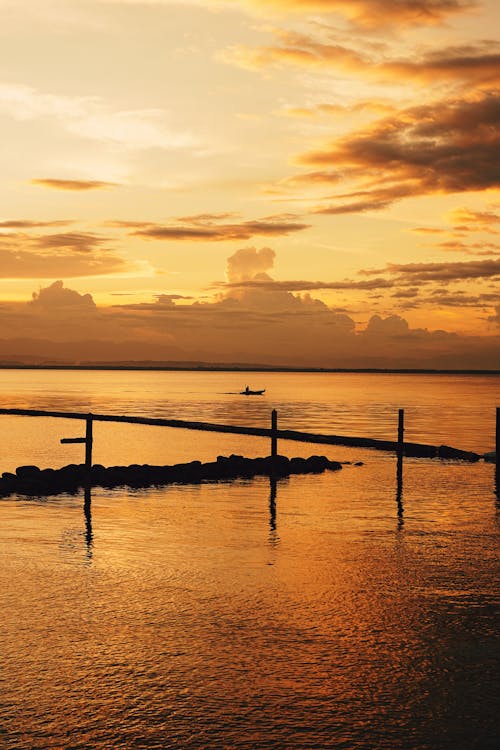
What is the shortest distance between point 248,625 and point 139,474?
19574mm

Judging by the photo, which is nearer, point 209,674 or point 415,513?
point 209,674

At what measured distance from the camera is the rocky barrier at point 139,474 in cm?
2831

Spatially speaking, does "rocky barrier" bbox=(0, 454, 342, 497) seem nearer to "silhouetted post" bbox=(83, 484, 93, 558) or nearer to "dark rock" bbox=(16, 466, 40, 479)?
"dark rock" bbox=(16, 466, 40, 479)

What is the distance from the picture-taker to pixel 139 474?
103 feet

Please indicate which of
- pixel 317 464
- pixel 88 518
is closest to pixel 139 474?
pixel 88 518

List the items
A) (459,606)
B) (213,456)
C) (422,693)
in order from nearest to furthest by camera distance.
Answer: (422,693)
(459,606)
(213,456)

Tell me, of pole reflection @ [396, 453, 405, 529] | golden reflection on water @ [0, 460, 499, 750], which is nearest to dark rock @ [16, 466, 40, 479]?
golden reflection on water @ [0, 460, 499, 750]

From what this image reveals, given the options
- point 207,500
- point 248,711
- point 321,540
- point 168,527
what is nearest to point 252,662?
point 248,711

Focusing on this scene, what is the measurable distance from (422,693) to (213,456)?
122ft

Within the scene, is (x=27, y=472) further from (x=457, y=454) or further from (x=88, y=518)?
(x=457, y=454)

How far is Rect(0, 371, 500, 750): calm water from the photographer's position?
8.79 m

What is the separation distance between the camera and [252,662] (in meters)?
10.6

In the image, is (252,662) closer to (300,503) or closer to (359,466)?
(300,503)

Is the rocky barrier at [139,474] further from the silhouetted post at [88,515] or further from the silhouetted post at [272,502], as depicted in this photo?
the silhouetted post at [272,502]
